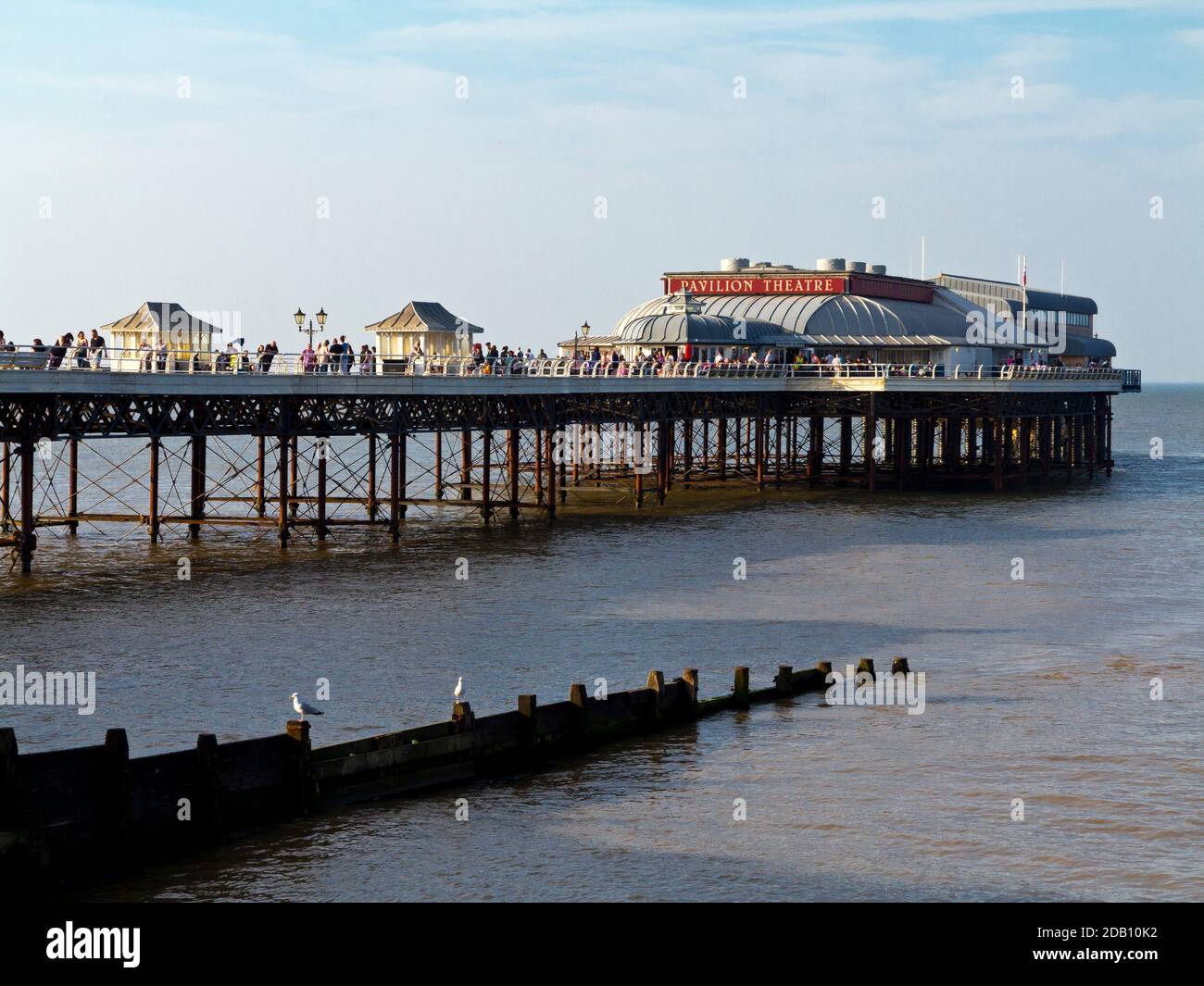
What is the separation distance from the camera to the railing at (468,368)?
154 ft

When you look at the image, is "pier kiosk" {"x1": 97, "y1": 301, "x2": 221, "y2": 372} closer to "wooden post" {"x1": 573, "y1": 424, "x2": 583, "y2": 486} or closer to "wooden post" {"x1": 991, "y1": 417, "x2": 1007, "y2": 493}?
"wooden post" {"x1": 573, "y1": 424, "x2": 583, "y2": 486}

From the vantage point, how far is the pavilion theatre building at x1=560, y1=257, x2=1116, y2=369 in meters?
89.4

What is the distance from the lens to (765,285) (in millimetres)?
101500

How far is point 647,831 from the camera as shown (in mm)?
23781

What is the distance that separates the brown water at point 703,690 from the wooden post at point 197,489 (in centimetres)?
132

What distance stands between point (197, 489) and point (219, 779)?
35.5 meters

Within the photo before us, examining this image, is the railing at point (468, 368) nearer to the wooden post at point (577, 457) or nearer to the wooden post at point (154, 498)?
the wooden post at point (154, 498)

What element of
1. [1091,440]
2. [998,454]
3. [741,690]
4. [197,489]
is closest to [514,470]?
[197,489]

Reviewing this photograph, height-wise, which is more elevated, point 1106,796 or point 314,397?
point 314,397

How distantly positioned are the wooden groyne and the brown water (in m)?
0.39

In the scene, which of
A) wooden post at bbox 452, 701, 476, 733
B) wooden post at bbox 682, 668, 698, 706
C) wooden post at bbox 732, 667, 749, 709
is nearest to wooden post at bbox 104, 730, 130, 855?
wooden post at bbox 452, 701, 476, 733
